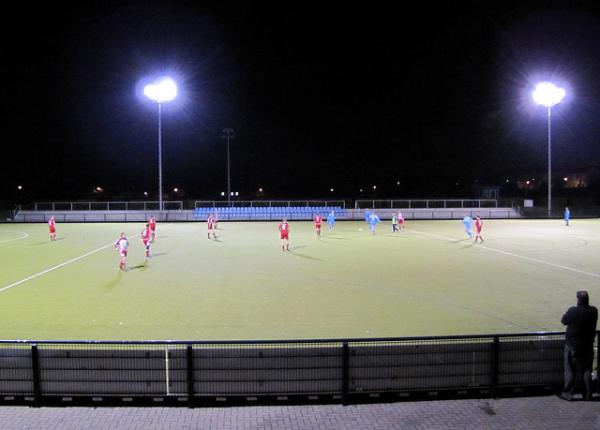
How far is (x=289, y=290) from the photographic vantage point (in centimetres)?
1312

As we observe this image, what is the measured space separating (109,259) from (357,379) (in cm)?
1641

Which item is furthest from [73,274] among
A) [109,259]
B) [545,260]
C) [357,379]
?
[545,260]

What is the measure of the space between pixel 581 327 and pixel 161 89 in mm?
40511

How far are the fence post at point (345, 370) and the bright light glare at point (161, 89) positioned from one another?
1559 inches

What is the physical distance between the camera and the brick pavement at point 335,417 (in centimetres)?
524

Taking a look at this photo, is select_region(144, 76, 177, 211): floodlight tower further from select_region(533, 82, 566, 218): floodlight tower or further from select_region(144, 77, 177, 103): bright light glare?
select_region(533, 82, 566, 218): floodlight tower

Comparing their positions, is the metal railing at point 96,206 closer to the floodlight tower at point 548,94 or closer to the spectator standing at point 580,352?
the floodlight tower at point 548,94

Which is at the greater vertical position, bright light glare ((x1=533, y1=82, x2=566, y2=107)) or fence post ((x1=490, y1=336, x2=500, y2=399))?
bright light glare ((x1=533, y1=82, x2=566, y2=107))

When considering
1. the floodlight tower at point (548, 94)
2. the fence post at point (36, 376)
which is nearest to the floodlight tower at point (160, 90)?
the floodlight tower at point (548, 94)

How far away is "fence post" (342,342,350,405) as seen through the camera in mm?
5703

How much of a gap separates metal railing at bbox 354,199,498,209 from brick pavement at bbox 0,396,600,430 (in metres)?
46.5

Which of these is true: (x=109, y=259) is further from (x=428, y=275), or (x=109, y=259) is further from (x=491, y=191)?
(x=491, y=191)

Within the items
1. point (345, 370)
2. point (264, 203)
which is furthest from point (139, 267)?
point (264, 203)

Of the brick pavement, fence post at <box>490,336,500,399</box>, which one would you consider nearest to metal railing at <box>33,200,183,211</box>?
the brick pavement
